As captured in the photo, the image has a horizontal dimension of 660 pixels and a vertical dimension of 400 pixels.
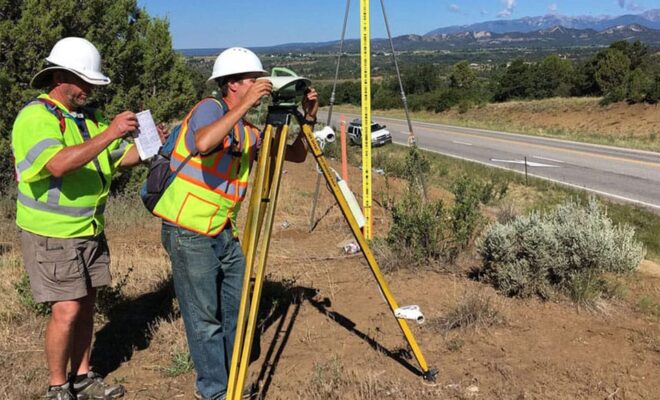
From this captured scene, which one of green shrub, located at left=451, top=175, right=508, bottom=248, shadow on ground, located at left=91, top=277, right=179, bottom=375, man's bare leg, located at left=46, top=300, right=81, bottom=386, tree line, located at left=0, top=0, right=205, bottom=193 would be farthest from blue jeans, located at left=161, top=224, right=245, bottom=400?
tree line, located at left=0, top=0, right=205, bottom=193

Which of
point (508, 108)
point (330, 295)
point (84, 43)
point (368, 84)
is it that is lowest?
point (508, 108)

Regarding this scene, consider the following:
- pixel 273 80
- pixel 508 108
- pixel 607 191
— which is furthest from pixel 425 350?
pixel 508 108

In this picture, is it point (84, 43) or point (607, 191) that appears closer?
point (84, 43)

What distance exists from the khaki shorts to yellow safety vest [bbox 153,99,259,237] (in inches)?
20.0

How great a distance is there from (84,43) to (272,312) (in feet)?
7.29

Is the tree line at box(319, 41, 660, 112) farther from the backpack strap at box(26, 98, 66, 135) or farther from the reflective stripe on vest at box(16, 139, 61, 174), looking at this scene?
the reflective stripe on vest at box(16, 139, 61, 174)

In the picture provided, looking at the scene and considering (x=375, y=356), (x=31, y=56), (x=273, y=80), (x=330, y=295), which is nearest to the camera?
(x=273, y=80)

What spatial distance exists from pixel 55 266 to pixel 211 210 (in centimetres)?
83

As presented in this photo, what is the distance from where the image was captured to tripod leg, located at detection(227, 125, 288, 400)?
2.44 meters

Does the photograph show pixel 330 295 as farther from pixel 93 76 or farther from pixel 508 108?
pixel 508 108

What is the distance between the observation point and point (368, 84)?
6012mm

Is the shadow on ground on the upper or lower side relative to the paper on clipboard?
lower

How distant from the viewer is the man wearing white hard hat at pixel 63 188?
8.30 feet

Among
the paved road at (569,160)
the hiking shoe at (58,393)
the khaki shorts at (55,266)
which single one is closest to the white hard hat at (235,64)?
the khaki shorts at (55,266)
